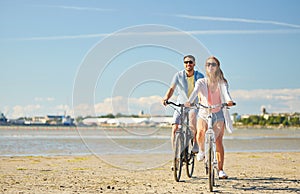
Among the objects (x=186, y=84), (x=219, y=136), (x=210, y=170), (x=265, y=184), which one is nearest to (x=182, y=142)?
(x=219, y=136)

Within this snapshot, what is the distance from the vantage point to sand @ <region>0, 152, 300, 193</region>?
344 inches

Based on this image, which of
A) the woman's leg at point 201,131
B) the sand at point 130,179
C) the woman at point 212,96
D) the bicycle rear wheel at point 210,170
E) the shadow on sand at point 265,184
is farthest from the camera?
the woman's leg at point 201,131

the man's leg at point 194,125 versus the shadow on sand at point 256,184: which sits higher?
the man's leg at point 194,125

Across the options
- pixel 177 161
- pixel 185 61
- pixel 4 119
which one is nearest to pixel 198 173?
pixel 177 161

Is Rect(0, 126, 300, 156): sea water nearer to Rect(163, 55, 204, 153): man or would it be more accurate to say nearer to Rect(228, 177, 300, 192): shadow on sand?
Rect(228, 177, 300, 192): shadow on sand

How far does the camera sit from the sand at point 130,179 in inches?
344

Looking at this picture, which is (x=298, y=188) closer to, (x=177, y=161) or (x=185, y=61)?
(x=177, y=161)

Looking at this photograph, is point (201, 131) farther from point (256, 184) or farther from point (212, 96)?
point (256, 184)

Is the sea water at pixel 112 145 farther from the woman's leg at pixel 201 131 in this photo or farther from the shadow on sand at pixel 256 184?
the woman's leg at pixel 201 131

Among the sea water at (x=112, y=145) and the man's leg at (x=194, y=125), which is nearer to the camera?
the man's leg at (x=194, y=125)

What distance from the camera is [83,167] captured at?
12484mm

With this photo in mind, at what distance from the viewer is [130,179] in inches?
398

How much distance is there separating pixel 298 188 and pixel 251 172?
8.30ft

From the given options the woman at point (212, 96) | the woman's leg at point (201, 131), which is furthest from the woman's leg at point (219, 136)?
the woman's leg at point (201, 131)
